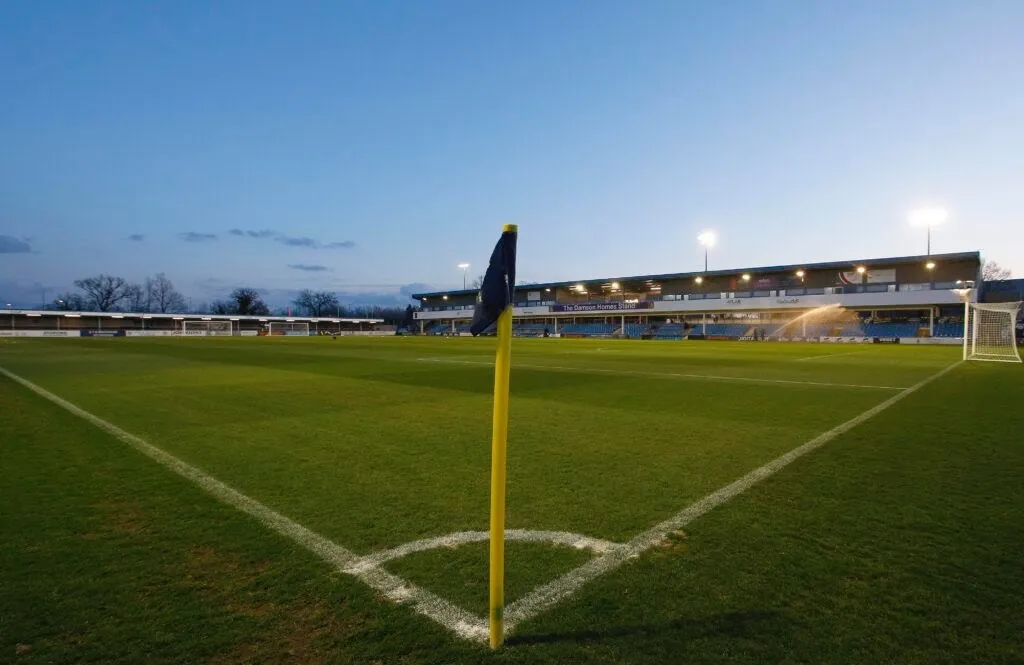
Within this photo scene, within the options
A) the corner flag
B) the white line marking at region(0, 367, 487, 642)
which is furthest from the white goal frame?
the corner flag

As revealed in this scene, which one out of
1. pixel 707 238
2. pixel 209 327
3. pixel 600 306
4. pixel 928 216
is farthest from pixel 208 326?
pixel 928 216

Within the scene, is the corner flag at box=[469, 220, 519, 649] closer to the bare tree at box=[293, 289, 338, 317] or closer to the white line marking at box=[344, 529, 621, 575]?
the white line marking at box=[344, 529, 621, 575]

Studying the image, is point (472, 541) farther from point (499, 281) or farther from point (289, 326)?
point (289, 326)

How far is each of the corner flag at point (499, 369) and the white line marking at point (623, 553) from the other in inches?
11.2

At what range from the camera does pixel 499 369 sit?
2.49 meters

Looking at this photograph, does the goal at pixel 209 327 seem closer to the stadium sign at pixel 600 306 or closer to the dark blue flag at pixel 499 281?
the stadium sign at pixel 600 306

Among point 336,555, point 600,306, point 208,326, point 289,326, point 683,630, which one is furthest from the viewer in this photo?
point 289,326

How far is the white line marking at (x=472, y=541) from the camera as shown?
342 centimetres

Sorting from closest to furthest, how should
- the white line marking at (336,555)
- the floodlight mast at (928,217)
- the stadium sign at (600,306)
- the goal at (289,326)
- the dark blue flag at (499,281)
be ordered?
the dark blue flag at (499,281), the white line marking at (336,555), the floodlight mast at (928,217), the stadium sign at (600,306), the goal at (289,326)

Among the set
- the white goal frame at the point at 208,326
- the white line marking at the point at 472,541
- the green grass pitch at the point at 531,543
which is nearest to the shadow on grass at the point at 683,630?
the green grass pitch at the point at 531,543

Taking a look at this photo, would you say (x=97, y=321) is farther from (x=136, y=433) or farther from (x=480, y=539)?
(x=480, y=539)

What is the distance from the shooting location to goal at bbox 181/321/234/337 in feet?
314

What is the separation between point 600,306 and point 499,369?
78.2 metres

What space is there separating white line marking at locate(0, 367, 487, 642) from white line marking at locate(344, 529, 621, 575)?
0.11m
